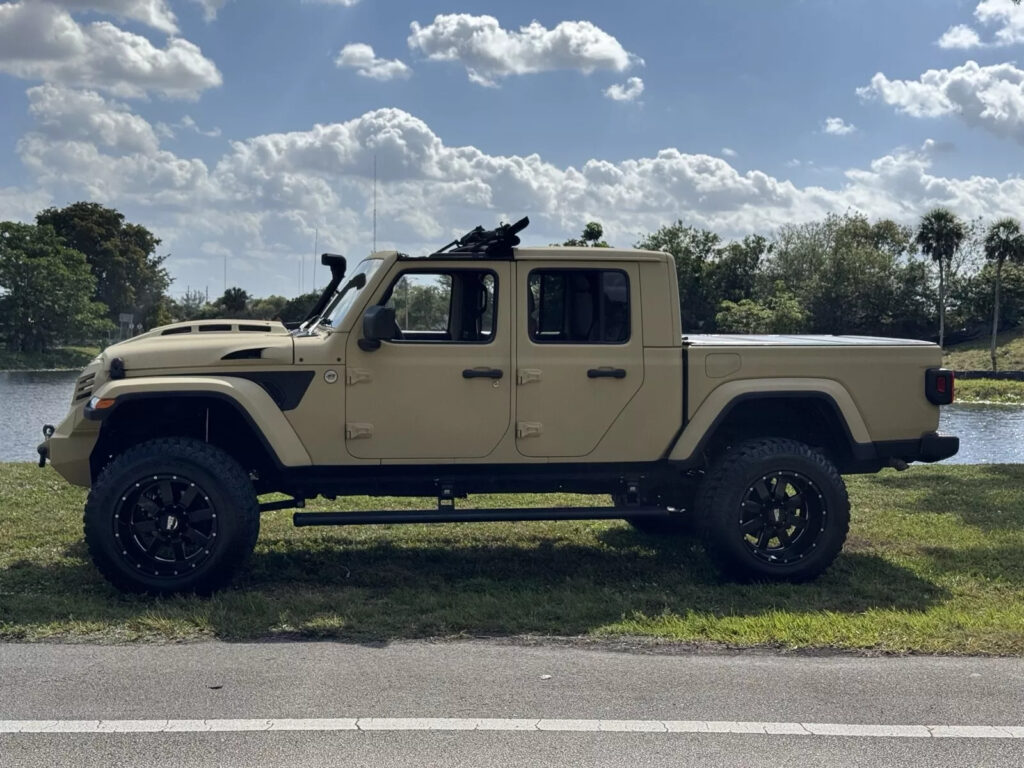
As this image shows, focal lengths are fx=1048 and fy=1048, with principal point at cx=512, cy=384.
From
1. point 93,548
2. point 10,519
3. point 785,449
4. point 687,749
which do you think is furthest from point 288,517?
point 687,749

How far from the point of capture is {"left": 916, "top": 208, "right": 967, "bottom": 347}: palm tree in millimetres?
59406

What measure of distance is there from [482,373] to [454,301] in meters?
0.60

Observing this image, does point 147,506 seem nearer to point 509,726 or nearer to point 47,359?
point 509,726

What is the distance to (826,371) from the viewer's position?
7.05 m

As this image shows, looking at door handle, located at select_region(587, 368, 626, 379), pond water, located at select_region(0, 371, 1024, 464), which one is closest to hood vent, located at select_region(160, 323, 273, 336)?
door handle, located at select_region(587, 368, 626, 379)

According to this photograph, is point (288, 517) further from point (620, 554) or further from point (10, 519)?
point (620, 554)

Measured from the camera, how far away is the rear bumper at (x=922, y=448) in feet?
23.5

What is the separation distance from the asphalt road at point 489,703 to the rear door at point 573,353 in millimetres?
1744

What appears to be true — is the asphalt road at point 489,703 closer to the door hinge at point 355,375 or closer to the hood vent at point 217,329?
Answer: the door hinge at point 355,375

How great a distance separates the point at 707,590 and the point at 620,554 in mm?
1292

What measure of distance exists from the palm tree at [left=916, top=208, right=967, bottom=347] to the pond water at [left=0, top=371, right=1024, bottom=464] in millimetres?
27017

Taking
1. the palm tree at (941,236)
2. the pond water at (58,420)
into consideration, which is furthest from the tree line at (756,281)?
the pond water at (58,420)

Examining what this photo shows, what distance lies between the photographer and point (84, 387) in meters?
6.77

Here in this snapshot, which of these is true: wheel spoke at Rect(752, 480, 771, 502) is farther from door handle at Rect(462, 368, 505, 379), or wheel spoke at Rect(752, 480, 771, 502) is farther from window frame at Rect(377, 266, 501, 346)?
window frame at Rect(377, 266, 501, 346)
